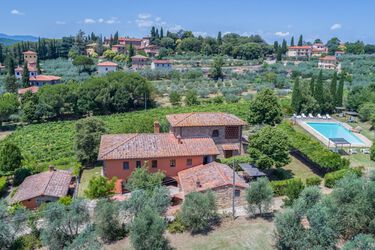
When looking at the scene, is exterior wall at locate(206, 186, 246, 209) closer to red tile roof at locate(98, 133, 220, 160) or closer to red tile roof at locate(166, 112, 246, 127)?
red tile roof at locate(98, 133, 220, 160)

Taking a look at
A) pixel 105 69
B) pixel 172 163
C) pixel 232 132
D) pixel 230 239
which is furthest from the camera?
pixel 105 69

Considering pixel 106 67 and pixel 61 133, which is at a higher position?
pixel 106 67

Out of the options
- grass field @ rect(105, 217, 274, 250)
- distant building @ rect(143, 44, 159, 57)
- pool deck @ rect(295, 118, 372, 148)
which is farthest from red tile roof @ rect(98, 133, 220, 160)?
distant building @ rect(143, 44, 159, 57)

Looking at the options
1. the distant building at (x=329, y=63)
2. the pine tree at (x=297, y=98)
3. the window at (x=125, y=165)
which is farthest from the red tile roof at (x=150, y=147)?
the distant building at (x=329, y=63)

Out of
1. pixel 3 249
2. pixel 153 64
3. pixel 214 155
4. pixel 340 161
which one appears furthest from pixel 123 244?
pixel 153 64

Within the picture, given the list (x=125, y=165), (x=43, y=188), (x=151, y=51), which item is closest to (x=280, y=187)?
(x=125, y=165)

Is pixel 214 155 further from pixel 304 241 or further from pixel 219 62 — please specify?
pixel 219 62

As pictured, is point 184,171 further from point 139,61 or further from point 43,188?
point 139,61
